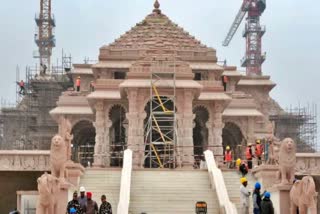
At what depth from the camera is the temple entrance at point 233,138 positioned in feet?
153

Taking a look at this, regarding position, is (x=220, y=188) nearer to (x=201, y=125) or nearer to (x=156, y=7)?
(x=201, y=125)

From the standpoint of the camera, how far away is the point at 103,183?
2550cm

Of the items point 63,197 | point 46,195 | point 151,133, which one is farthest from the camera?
point 151,133

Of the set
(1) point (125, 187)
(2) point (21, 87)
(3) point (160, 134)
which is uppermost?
(2) point (21, 87)

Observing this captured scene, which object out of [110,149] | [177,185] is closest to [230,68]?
[110,149]

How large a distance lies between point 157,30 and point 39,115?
11.1 m

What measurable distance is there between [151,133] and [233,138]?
1121 cm

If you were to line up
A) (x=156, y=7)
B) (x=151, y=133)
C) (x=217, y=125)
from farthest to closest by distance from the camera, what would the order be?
(x=156, y=7)
(x=217, y=125)
(x=151, y=133)

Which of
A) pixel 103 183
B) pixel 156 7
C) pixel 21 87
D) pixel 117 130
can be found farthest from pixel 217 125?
pixel 21 87

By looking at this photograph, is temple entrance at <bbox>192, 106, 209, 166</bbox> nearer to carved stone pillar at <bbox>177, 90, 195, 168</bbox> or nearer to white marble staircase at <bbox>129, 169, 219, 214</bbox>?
carved stone pillar at <bbox>177, 90, 195, 168</bbox>

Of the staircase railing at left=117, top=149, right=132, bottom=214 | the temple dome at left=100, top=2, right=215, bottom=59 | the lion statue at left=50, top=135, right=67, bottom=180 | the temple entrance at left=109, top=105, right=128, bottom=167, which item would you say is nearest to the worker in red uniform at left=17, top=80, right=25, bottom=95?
the temple dome at left=100, top=2, right=215, bottom=59

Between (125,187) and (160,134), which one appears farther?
(160,134)

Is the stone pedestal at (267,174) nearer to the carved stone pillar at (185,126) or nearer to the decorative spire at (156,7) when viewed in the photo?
the carved stone pillar at (185,126)

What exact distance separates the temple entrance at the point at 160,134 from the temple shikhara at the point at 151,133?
0.10m
